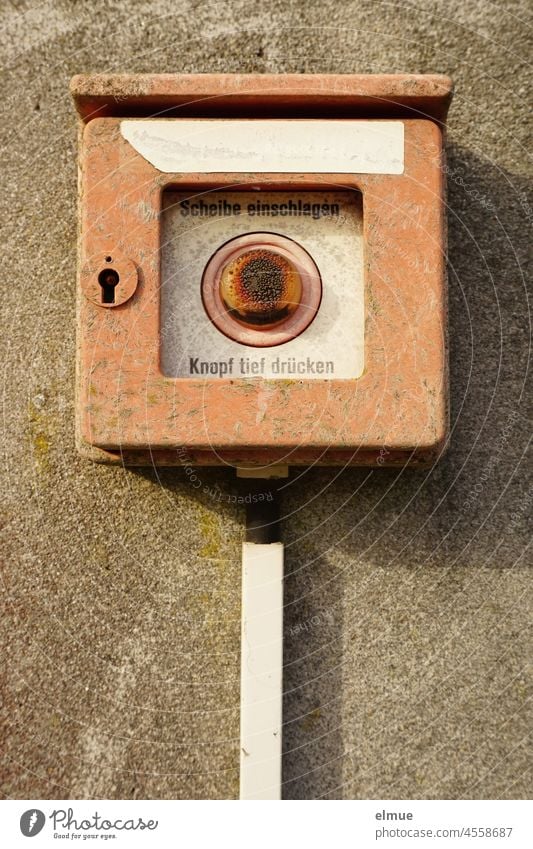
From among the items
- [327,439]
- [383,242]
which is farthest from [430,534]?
[383,242]

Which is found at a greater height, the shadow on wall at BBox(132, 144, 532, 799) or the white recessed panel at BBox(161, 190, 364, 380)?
the white recessed panel at BBox(161, 190, 364, 380)

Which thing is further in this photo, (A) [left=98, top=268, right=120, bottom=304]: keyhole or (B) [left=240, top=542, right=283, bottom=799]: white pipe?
(B) [left=240, top=542, right=283, bottom=799]: white pipe

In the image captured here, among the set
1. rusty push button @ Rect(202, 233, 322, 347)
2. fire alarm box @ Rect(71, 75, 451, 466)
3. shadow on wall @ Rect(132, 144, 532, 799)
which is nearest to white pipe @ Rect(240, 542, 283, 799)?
shadow on wall @ Rect(132, 144, 532, 799)

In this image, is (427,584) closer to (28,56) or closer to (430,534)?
(430,534)

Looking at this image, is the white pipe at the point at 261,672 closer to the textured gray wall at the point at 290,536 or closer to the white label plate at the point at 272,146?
the textured gray wall at the point at 290,536

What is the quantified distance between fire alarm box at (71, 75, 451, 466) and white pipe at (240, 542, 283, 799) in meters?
0.15

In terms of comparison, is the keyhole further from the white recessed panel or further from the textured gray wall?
the textured gray wall

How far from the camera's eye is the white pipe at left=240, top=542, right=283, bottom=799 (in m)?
0.87

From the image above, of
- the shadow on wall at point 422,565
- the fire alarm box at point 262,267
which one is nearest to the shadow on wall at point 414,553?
the shadow on wall at point 422,565

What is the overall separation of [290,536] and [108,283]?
370 mm

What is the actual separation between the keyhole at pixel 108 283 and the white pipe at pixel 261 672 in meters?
0.32

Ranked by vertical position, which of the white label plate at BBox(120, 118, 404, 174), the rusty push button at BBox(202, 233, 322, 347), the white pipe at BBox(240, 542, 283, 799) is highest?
the white label plate at BBox(120, 118, 404, 174)

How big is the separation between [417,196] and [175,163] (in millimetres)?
243

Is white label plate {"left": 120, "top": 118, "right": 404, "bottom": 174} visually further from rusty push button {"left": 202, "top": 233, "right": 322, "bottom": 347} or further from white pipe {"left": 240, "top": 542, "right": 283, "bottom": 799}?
white pipe {"left": 240, "top": 542, "right": 283, "bottom": 799}
